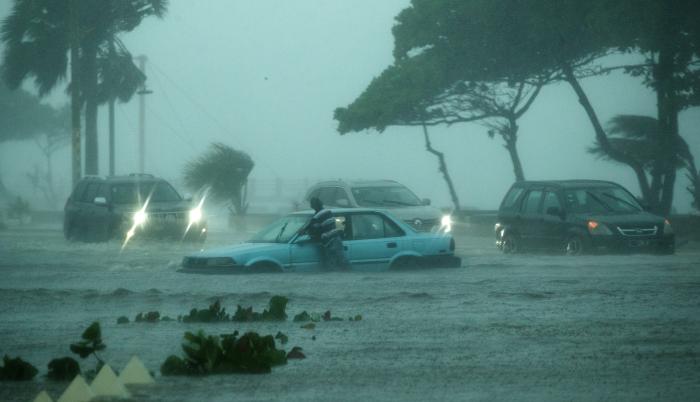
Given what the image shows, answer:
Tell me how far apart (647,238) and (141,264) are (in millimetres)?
9712

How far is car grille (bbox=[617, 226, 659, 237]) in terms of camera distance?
24078mm

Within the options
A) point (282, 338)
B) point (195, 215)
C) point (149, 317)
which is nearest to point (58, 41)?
point (195, 215)

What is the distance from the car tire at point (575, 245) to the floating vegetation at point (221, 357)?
48.6ft

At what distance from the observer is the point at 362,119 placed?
144 ft

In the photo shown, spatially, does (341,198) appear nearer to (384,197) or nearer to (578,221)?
(384,197)

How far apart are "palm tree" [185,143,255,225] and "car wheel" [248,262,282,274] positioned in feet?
79.9

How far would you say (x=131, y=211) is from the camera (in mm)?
30344

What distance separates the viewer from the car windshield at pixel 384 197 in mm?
27375

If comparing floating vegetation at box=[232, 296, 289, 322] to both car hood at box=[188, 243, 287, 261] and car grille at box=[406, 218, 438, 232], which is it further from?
car grille at box=[406, 218, 438, 232]

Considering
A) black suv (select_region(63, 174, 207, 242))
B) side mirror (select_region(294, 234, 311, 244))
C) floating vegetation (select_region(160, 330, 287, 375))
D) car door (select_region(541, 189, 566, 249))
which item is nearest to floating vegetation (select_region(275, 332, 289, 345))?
floating vegetation (select_region(160, 330, 287, 375))

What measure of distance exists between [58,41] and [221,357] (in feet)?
128

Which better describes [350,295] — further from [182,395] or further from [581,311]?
[182,395]

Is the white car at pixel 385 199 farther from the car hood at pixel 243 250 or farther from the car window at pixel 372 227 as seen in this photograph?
the car hood at pixel 243 250

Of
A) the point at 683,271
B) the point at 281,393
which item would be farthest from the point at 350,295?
the point at 281,393
